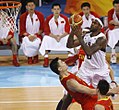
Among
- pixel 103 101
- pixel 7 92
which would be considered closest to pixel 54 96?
pixel 7 92

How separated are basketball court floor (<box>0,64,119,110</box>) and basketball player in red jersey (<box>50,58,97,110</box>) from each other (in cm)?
158

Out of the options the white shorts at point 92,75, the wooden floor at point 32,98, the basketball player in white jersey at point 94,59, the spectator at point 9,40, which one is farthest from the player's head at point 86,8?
the white shorts at point 92,75

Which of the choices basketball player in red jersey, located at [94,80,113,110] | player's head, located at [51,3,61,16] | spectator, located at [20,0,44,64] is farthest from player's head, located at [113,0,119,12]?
basketball player in red jersey, located at [94,80,113,110]

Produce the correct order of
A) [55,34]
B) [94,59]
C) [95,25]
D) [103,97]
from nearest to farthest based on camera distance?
[103,97]
[95,25]
[94,59]
[55,34]

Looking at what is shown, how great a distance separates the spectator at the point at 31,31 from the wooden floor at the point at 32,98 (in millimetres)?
2018

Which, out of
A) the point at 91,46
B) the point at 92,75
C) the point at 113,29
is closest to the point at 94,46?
the point at 91,46

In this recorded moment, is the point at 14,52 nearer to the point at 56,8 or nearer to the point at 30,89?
the point at 56,8

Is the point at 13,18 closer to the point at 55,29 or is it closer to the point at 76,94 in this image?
the point at 55,29

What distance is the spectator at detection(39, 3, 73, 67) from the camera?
898cm

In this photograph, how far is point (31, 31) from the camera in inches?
368

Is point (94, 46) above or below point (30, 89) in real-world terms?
above

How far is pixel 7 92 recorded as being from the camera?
6992 millimetres

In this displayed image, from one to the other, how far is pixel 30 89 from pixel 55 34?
232 centimetres

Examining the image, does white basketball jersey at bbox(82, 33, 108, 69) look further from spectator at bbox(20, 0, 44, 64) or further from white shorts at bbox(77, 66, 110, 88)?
spectator at bbox(20, 0, 44, 64)
